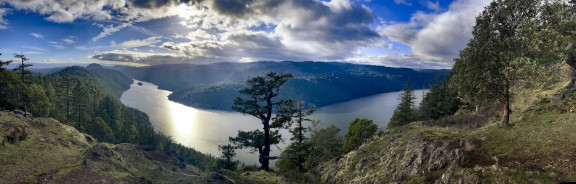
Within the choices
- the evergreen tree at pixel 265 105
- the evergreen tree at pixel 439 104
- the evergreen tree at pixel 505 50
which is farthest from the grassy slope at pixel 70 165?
the evergreen tree at pixel 439 104

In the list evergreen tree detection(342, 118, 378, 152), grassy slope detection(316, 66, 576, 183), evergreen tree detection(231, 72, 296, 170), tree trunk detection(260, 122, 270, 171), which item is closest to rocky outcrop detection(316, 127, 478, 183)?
grassy slope detection(316, 66, 576, 183)

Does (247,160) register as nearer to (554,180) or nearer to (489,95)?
(489,95)

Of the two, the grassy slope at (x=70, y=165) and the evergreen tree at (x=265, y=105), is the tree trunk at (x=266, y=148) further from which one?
the grassy slope at (x=70, y=165)

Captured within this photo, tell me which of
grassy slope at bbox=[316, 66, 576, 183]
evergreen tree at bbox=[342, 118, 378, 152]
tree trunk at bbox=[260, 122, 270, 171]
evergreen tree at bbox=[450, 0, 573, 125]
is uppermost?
evergreen tree at bbox=[450, 0, 573, 125]

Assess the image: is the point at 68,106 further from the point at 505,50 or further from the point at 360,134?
the point at 505,50

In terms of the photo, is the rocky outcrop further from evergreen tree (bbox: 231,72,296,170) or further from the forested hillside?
the forested hillside

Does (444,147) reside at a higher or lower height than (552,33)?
lower

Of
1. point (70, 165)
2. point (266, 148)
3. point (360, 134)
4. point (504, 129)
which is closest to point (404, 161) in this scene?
point (504, 129)

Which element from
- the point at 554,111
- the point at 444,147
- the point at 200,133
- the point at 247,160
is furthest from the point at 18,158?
the point at 200,133
